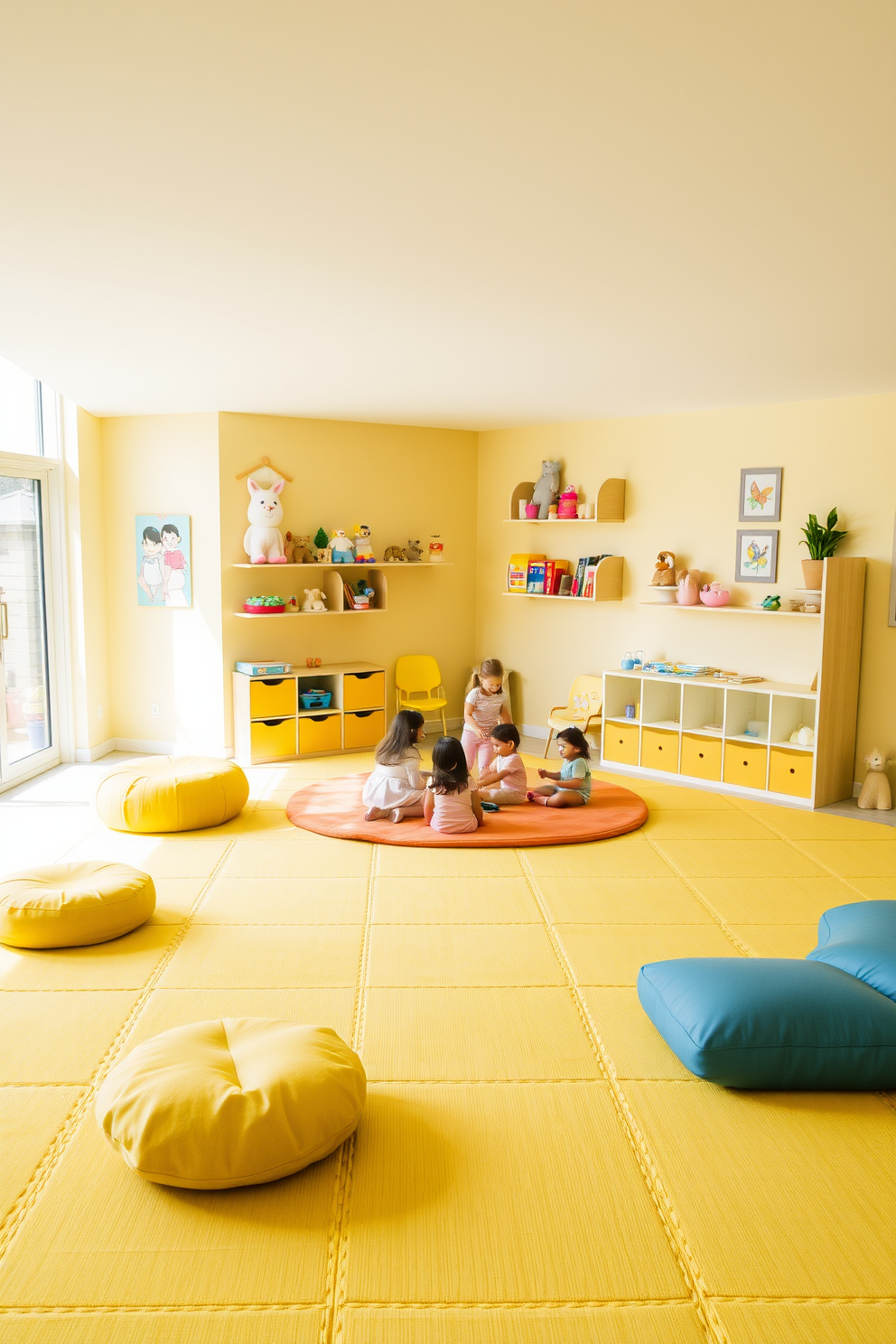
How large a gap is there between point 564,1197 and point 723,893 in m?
2.51

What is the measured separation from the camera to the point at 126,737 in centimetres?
796

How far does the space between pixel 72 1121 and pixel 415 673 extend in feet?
19.8

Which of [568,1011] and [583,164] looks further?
[568,1011]

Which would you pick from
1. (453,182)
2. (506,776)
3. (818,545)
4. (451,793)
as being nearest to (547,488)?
(818,545)

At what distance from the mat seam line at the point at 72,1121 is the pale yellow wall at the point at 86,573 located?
3.76 meters

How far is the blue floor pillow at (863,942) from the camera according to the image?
338 cm

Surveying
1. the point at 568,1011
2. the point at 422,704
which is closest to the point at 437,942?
the point at 568,1011

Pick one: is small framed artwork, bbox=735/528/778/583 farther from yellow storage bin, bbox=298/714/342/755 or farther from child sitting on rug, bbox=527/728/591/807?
yellow storage bin, bbox=298/714/342/755

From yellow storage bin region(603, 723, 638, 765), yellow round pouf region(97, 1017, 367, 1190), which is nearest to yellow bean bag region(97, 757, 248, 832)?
yellow round pouf region(97, 1017, 367, 1190)

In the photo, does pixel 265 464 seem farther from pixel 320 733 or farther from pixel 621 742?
pixel 621 742

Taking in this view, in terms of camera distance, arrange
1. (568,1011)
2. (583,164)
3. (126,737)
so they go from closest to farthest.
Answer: (583,164) < (568,1011) < (126,737)

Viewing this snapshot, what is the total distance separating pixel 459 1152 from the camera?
107 inches

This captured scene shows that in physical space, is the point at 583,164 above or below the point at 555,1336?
above

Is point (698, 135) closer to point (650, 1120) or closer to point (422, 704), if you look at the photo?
point (650, 1120)
